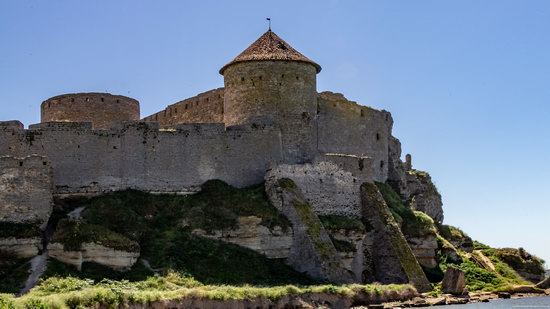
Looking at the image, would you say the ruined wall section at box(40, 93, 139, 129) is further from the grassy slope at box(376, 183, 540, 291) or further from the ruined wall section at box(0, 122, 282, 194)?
the grassy slope at box(376, 183, 540, 291)

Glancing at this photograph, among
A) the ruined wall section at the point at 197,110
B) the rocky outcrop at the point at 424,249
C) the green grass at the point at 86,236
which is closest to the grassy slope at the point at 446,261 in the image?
the rocky outcrop at the point at 424,249

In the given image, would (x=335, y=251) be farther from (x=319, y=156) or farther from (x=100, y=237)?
(x=100, y=237)

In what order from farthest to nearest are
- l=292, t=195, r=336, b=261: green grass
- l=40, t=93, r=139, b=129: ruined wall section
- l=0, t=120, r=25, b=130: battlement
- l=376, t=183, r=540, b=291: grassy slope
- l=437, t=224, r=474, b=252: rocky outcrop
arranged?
l=437, t=224, r=474, b=252: rocky outcrop, l=40, t=93, r=139, b=129: ruined wall section, l=376, t=183, r=540, b=291: grassy slope, l=292, t=195, r=336, b=261: green grass, l=0, t=120, r=25, b=130: battlement

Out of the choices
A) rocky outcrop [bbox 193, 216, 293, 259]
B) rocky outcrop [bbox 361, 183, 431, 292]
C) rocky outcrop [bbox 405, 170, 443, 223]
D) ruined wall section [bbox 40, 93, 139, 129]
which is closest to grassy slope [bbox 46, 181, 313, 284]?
rocky outcrop [bbox 193, 216, 293, 259]

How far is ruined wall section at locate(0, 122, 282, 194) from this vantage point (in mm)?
37875

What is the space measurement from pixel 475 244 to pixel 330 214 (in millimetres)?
14959

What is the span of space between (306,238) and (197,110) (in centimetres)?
1134

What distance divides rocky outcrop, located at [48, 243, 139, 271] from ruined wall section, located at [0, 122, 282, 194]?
4.98 metres

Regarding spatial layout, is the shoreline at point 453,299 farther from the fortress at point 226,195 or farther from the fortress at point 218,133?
the fortress at point 218,133

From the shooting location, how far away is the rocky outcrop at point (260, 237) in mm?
37688

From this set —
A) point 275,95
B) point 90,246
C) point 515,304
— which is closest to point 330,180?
point 275,95

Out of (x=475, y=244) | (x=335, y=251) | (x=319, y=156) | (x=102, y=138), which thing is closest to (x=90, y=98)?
(x=102, y=138)

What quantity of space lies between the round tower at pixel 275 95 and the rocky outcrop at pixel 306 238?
9.25 feet

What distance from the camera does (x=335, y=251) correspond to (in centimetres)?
3797
